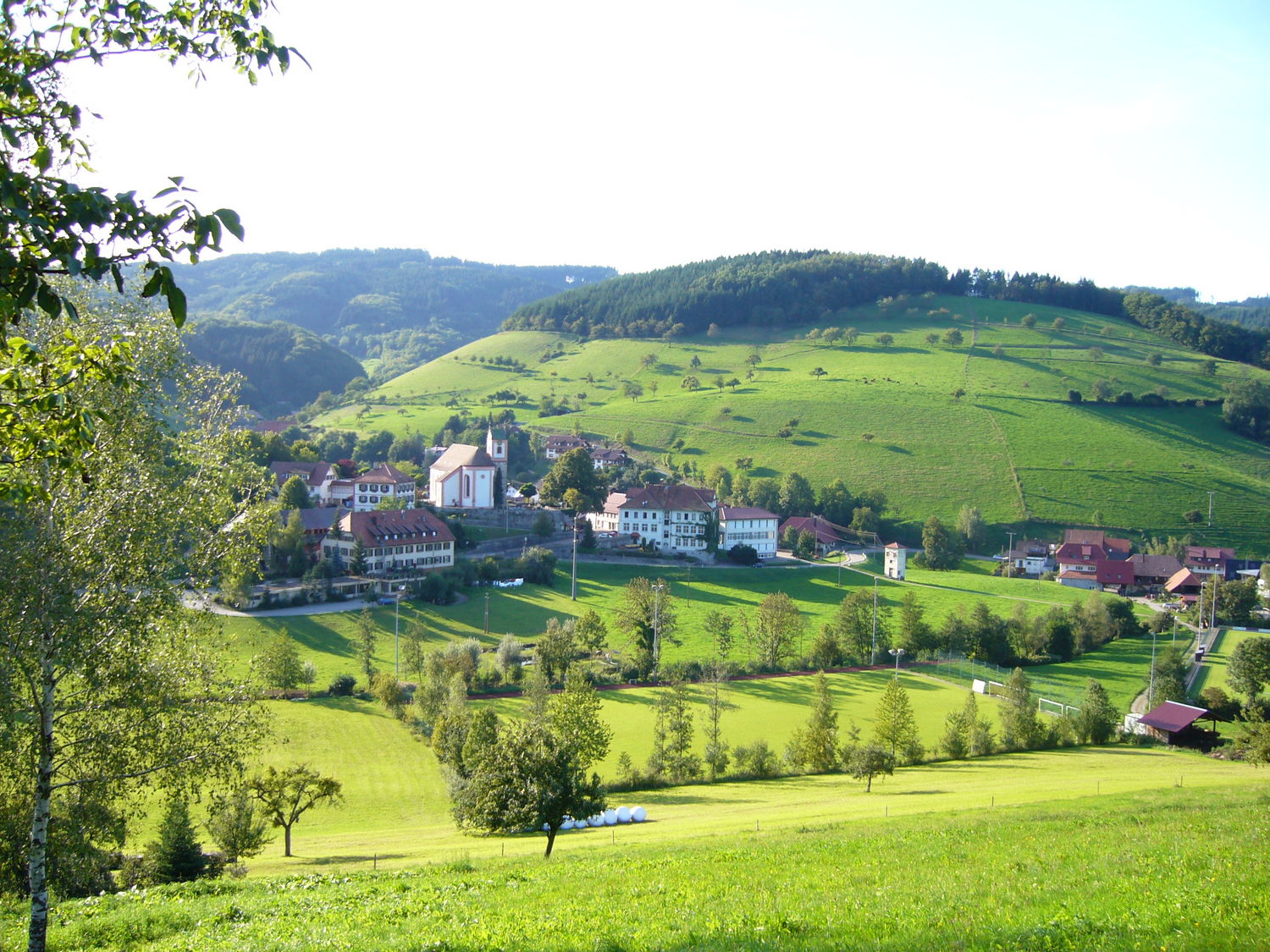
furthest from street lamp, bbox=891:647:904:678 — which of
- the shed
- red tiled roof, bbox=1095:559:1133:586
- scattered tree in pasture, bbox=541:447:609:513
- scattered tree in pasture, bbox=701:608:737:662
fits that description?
scattered tree in pasture, bbox=541:447:609:513

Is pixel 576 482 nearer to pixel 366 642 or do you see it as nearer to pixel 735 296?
pixel 366 642

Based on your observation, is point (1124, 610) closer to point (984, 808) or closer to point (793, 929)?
point (984, 808)

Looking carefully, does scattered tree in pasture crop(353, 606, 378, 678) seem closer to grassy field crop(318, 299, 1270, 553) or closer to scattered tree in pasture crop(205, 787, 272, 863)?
scattered tree in pasture crop(205, 787, 272, 863)

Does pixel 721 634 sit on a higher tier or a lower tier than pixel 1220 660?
higher

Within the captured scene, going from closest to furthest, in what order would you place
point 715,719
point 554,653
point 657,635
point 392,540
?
point 715,719 → point 554,653 → point 657,635 → point 392,540

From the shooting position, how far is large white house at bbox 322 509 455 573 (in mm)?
63688

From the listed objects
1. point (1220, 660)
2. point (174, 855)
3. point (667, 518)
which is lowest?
point (1220, 660)

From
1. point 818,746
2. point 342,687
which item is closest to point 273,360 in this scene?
point 342,687

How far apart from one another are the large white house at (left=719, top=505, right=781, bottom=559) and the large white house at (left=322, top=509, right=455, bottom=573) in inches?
962

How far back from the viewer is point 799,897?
1009 centimetres

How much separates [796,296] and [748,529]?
93523 millimetres

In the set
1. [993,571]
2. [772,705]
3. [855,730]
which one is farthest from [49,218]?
[993,571]

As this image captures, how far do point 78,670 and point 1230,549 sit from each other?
3651 inches

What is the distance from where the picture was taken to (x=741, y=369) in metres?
136
